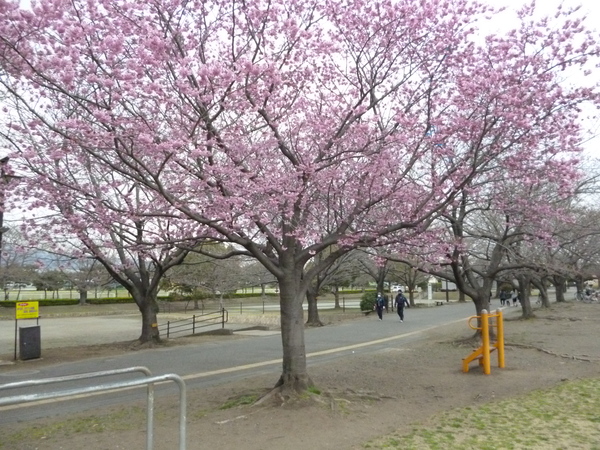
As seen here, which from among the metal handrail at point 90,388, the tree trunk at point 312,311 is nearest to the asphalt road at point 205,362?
the tree trunk at point 312,311

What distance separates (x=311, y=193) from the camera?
29.7ft

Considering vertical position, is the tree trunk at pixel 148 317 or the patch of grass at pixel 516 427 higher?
the tree trunk at pixel 148 317

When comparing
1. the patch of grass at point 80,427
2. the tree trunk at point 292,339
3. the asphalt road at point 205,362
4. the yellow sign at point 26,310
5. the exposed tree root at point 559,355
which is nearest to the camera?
the patch of grass at point 80,427

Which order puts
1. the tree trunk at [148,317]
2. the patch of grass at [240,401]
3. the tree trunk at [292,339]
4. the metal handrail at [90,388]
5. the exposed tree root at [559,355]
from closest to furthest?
1. the metal handrail at [90,388]
2. the patch of grass at [240,401]
3. the tree trunk at [292,339]
4. the exposed tree root at [559,355]
5. the tree trunk at [148,317]

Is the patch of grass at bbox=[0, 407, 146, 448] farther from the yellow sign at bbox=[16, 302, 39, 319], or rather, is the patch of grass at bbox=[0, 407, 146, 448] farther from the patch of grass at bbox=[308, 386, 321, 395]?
the yellow sign at bbox=[16, 302, 39, 319]

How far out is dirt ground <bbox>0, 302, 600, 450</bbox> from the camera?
252 inches

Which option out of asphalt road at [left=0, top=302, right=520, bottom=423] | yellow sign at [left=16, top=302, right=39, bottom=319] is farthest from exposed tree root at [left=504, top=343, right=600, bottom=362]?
yellow sign at [left=16, top=302, right=39, bottom=319]

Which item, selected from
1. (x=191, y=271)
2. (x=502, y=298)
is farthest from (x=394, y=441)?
(x=502, y=298)

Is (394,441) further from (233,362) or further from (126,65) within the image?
(233,362)

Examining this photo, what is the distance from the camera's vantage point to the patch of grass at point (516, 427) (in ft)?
19.0

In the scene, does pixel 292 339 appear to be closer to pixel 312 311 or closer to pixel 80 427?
pixel 80 427

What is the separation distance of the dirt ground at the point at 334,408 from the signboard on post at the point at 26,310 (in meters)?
7.71

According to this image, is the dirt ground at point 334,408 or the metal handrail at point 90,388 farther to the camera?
the dirt ground at point 334,408

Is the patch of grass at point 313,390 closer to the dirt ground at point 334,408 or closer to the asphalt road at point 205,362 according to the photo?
the dirt ground at point 334,408
